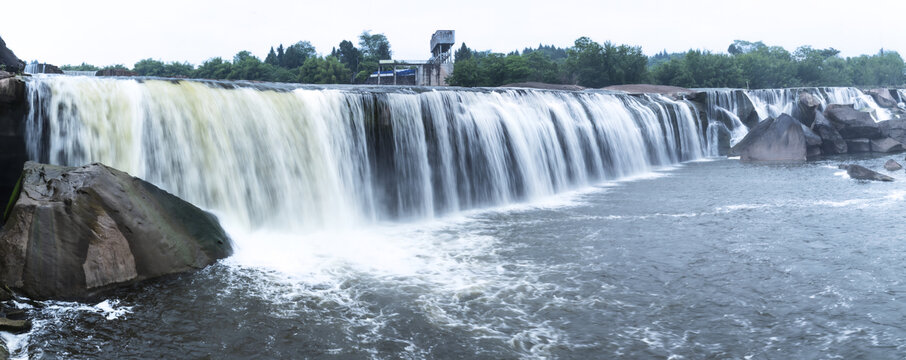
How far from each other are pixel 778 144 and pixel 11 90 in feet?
76.4

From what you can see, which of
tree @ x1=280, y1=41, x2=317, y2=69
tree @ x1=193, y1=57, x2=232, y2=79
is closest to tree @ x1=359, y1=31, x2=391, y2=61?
tree @ x1=280, y1=41, x2=317, y2=69

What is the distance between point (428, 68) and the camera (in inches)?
2534

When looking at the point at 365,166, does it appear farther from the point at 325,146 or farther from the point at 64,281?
the point at 64,281

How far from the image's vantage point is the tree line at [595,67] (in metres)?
58.8

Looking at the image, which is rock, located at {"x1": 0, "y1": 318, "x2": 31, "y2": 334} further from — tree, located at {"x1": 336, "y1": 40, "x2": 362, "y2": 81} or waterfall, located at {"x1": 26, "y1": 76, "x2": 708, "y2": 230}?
tree, located at {"x1": 336, "y1": 40, "x2": 362, "y2": 81}

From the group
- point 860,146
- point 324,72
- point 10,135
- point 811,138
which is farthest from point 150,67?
point 10,135

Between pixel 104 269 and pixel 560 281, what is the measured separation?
5492 mm

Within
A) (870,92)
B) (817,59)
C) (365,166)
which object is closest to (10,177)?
(365,166)

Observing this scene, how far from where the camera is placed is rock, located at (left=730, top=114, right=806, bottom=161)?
2344 centimetres

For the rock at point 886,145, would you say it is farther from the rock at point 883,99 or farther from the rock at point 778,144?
the rock at point 883,99

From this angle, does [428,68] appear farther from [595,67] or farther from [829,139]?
[829,139]

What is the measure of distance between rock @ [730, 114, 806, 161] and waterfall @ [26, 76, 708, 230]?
8373 millimetres

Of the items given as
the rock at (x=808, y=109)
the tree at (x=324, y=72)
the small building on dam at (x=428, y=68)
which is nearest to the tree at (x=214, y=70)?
the tree at (x=324, y=72)

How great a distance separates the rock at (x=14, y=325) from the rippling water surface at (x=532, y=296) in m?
0.11
